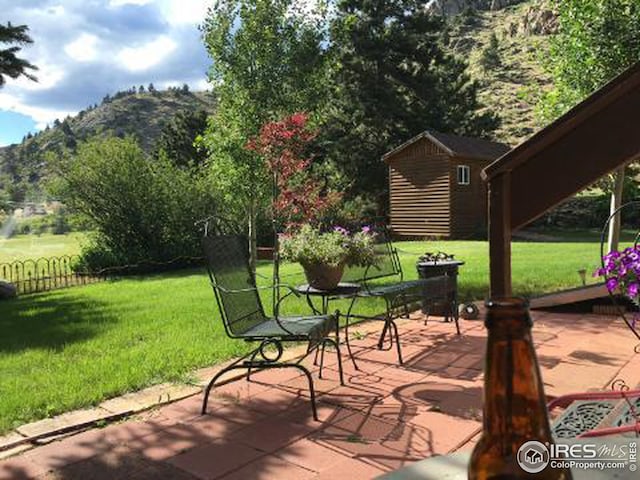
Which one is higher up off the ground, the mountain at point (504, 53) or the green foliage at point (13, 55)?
the mountain at point (504, 53)

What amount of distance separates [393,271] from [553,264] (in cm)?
625

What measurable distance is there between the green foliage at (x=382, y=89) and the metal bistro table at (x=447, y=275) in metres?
20.4

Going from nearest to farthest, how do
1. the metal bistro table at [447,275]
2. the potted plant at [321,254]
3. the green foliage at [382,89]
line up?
1. the potted plant at [321,254]
2. the metal bistro table at [447,275]
3. the green foliage at [382,89]

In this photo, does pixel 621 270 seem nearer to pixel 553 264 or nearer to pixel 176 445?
pixel 176 445

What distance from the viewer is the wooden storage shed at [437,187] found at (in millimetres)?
22125

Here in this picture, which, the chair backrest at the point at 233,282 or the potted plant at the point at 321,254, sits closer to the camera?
the chair backrest at the point at 233,282

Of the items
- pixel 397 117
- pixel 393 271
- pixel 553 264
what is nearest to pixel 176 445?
pixel 393 271

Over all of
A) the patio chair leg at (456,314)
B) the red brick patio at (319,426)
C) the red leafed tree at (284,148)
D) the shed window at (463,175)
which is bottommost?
the red brick patio at (319,426)

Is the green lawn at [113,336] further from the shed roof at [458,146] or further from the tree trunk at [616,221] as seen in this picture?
the shed roof at [458,146]

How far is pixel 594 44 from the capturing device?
8.65 metres

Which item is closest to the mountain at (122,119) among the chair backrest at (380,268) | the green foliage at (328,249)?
the chair backrest at (380,268)

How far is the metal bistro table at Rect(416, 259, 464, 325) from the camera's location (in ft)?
19.5

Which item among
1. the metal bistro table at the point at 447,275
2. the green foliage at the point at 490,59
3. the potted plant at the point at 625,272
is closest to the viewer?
the potted plant at the point at 625,272

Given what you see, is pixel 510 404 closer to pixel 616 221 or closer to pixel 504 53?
pixel 616 221
